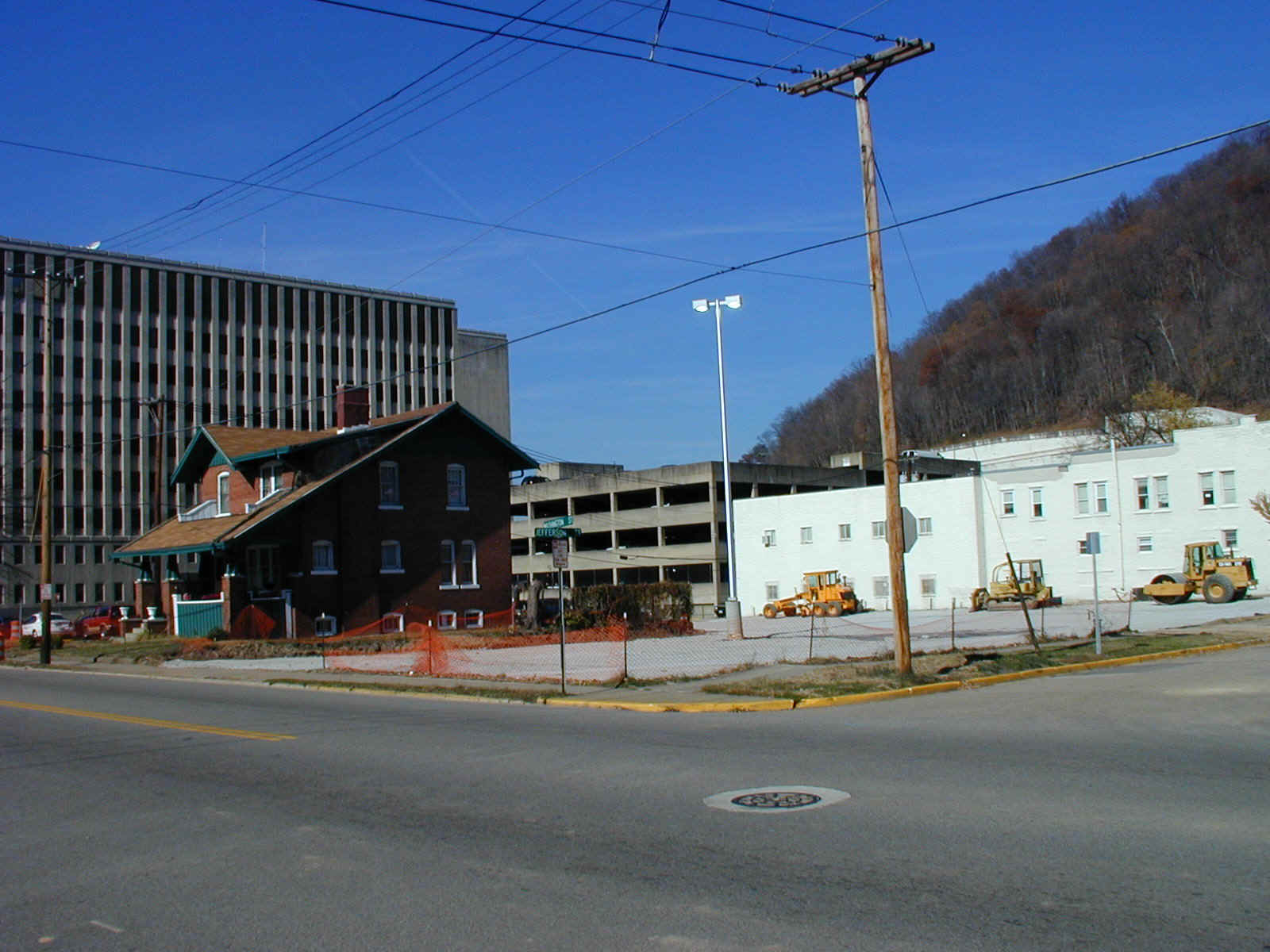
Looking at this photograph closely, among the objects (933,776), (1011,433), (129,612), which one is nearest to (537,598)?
(129,612)

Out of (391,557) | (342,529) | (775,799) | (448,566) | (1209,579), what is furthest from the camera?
(448,566)

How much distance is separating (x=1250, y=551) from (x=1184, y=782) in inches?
1898

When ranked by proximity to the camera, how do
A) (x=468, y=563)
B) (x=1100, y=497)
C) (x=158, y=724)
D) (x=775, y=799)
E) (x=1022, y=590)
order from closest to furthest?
1. (x=775, y=799)
2. (x=158, y=724)
3. (x=468, y=563)
4. (x=1022, y=590)
5. (x=1100, y=497)

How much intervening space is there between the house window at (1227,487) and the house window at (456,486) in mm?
34364

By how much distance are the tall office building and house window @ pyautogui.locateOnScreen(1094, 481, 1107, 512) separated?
49.6 m

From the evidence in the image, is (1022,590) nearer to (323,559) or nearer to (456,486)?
(456,486)

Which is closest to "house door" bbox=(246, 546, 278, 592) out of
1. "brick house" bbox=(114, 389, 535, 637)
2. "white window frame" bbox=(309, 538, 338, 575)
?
"brick house" bbox=(114, 389, 535, 637)

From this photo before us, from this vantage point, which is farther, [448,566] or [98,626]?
[98,626]

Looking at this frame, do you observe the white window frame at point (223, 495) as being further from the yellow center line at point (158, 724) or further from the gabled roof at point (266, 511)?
the yellow center line at point (158, 724)

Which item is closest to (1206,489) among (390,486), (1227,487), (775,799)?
(1227,487)

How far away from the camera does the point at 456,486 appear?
1934 inches

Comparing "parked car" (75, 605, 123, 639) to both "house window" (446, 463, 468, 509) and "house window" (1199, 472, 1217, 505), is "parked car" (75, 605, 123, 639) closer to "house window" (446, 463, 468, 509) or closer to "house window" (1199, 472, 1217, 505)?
"house window" (446, 463, 468, 509)

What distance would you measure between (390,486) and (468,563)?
5.00m

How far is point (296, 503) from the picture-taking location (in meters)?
42.2
